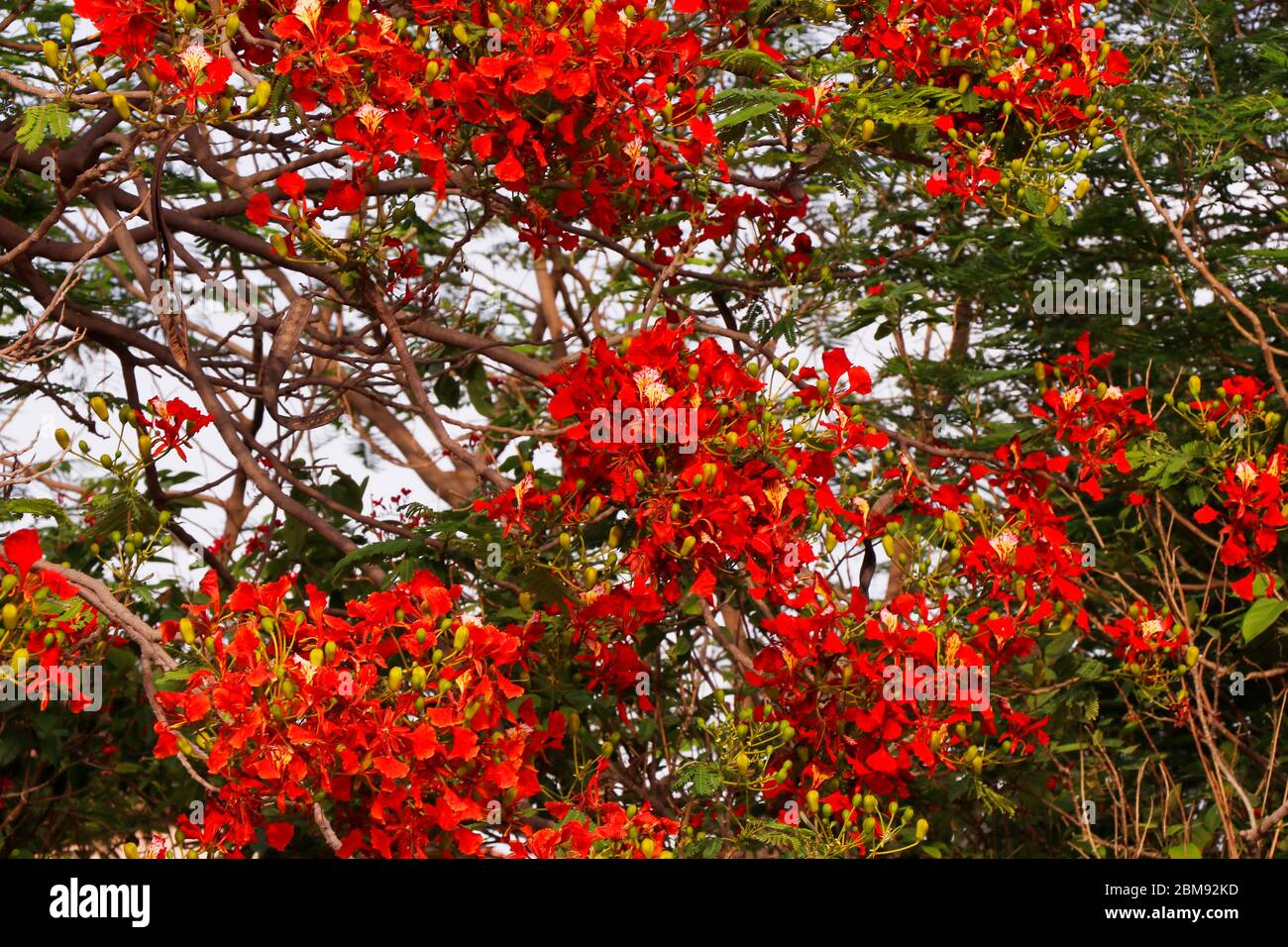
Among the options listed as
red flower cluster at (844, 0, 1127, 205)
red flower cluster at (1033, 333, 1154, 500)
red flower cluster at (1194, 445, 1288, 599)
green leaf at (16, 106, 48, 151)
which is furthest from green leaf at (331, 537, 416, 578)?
red flower cluster at (1194, 445, 1288, 599)

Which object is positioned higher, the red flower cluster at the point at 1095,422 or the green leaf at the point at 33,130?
the green leaf at the point at 33,130

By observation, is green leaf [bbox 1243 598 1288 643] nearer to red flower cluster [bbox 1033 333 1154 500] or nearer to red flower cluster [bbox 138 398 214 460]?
red flower cluster [bbox 1033 333 1154 500]

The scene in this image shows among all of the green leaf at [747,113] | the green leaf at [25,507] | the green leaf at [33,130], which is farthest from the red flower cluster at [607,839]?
the green leaf at [33,130]

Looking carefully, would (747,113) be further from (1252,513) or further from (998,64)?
(1252,513)

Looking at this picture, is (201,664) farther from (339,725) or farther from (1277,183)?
(1277,183)

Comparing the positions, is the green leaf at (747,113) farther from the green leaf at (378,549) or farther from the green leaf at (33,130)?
the green leaf at (33,130)

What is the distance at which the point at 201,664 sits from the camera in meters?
2.98

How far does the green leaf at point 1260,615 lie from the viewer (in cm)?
380

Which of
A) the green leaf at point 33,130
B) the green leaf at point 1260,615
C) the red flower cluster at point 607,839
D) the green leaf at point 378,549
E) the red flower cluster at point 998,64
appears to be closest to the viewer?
the red flower cluster at point 607,839

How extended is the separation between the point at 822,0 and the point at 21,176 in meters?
2.62

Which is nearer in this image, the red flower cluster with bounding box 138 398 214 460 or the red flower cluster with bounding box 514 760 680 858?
the red flower cluster with bounding box 514 760 680 858

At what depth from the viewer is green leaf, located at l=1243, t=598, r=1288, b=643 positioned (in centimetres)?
380

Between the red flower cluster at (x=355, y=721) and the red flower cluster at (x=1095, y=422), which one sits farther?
the red flower cluster at (x=1095, y=422)

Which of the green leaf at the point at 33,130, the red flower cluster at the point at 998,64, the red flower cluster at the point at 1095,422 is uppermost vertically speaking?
the red flower cluster at the point at 998,64
